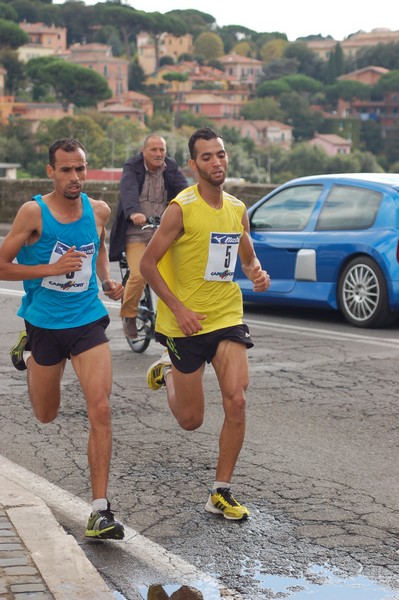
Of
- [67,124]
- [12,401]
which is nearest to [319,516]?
[12,401]

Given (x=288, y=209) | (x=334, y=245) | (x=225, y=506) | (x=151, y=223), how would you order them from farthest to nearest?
(x=288, y=209) < (x=334, y=245) < (x=151, y=223) < (x=225, y=506)

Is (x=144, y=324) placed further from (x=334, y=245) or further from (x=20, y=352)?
(x=20, y=352)

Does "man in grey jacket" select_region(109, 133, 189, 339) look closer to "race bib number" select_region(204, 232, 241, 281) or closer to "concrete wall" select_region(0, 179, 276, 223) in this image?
"race bib number" select_region(204, 232, 241, 281)

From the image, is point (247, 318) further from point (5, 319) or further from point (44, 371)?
point (44, 371)

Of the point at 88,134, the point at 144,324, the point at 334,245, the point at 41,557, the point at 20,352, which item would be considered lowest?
the point at 88,134

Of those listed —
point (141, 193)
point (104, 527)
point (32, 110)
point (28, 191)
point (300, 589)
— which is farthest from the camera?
point (32, 110)

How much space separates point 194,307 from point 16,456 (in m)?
1.46

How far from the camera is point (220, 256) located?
6152 millimetres

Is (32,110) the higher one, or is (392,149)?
(32,110)

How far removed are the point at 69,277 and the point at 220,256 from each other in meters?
0.68

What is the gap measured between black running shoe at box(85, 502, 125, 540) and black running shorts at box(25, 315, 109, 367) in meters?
0.77

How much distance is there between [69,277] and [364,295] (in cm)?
652

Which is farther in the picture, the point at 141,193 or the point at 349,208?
the point at 349,208

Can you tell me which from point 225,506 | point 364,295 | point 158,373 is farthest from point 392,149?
point 225,506
